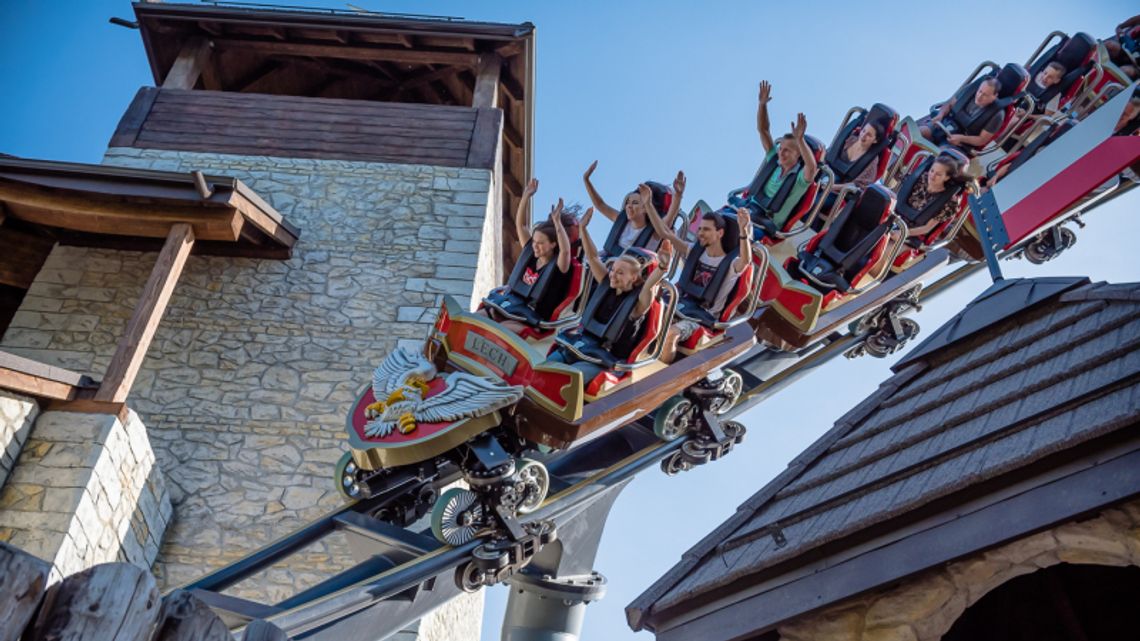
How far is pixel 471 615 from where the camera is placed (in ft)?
31.4

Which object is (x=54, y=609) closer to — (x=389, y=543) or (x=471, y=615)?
(x=389, y=543)

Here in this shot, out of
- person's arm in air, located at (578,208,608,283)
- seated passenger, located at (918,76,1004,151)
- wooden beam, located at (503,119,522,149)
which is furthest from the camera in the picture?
wooden beam, located at (503,119,522,149)

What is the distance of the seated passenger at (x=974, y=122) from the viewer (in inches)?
371

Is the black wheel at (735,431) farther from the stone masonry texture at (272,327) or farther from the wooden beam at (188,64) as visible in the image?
the wooden beam at (188,64)

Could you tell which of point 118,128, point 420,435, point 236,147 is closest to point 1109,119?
point 420,435

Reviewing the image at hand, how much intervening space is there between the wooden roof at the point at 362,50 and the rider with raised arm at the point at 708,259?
186 inches

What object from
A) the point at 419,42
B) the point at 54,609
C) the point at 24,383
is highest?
the point at 419,42

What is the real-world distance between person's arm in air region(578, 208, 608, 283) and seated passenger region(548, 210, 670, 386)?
42 millimetres

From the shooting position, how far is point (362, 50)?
441 inches

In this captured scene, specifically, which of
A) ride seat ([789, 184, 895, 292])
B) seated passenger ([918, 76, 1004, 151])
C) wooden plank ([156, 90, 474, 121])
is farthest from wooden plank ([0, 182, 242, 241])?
seated passenger ([918, 76, 1004, 151])

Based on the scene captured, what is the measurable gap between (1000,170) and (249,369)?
669 centimetres

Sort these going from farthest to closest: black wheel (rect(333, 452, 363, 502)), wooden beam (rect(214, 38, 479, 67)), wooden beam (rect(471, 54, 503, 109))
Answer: wooden beam (rect(214, 38, 479, 67)) → wooden beam (rect(471, 54, 503, 109)) → black wheel (rect(333, 452, 363, 502))

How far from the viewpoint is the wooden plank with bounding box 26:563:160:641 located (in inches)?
63.1

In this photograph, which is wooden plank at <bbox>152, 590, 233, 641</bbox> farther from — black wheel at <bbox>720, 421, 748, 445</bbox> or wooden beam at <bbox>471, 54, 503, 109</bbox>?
wooden beam at <bbox>471, 54, 503, 109</bbox>
